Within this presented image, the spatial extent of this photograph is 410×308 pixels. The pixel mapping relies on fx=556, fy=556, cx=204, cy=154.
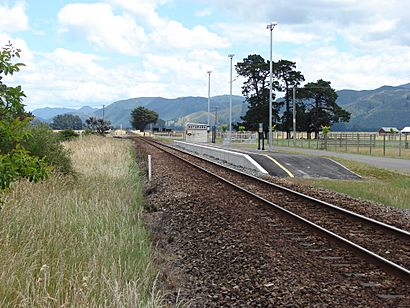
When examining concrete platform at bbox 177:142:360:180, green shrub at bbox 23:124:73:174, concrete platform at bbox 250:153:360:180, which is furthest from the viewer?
concrete platform at bbox 177:142:360:180

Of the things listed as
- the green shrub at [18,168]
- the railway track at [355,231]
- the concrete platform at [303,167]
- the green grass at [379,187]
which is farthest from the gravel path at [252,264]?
the concrete platform at [303,167]

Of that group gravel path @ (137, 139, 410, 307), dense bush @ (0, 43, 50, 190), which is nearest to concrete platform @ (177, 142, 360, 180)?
gravel path @ (137, 139, 410, 307)

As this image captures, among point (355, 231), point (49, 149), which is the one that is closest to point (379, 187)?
point (355, 231)

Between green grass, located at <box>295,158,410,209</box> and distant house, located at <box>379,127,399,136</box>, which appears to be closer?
green grass, located at <box>295,158,410,209</box>

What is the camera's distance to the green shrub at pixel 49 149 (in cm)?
1559

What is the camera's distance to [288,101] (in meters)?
106

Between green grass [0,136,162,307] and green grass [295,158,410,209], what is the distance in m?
7.85

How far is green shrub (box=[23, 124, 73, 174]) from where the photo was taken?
1559 cm

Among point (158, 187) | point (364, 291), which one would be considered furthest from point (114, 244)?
point (158, 187)

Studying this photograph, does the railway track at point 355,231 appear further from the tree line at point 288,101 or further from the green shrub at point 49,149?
the tree line at point 288,101

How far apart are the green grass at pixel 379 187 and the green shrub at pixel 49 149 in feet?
29.9

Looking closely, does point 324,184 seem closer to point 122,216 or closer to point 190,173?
point 190,173

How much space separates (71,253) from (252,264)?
2.56m

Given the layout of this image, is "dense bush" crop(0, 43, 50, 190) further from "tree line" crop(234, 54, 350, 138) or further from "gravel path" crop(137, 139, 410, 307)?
"tree line" crop(234, 54, 350, 138)
